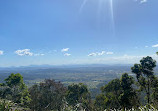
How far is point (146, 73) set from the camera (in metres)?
13.5

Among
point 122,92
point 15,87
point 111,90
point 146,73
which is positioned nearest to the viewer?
point 146,73

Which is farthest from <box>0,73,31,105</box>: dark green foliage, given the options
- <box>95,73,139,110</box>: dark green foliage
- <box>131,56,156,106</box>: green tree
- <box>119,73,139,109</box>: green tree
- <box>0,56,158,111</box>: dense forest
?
<box>131,56,156,106</box>: green tree

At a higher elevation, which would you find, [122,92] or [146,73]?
[146,73]

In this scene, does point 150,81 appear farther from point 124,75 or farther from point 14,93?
point 14,93

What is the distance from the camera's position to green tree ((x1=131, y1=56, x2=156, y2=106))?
13.3 m

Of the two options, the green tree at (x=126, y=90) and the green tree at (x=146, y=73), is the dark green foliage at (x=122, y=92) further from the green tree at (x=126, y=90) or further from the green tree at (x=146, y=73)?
the green tree at (x=146, y=73)

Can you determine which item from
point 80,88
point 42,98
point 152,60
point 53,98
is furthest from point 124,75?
point 42,98

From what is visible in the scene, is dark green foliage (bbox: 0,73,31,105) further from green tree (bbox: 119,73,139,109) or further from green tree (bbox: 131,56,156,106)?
green tree (bbox: 131,56,156,106)

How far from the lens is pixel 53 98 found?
52.1 feet

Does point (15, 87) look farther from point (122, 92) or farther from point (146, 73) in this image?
point (146, 73)

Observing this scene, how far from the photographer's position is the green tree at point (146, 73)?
1327 centimetres

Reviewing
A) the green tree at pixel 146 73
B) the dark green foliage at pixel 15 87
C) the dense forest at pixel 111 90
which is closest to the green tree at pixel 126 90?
the dense forest at pixel 111 90

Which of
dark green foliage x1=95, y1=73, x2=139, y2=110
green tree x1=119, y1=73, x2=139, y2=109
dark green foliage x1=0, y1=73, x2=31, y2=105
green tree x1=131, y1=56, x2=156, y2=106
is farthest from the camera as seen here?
dark green foliage x1=0, y1=73, x2=31, y2=105

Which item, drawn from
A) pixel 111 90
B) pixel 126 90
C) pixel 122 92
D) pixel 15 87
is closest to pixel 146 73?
pixel 126 90
